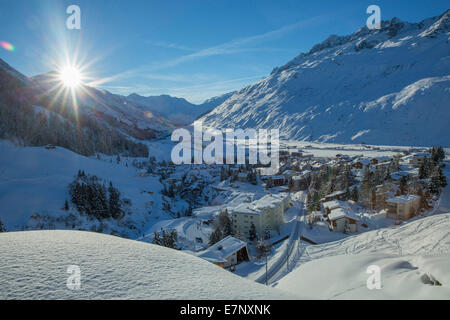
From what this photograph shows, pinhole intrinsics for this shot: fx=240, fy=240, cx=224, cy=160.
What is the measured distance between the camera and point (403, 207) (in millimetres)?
20516

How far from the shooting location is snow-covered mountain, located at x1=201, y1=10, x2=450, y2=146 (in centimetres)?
8383

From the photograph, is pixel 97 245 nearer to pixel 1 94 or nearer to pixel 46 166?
pixel 46 166

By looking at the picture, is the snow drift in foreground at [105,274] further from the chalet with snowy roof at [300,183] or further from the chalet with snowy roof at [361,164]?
the chalet with snowy roof at [361,164]

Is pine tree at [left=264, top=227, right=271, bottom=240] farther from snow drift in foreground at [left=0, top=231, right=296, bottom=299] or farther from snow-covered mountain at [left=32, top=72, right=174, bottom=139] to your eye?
snow-covered mountain at [left=32, top=72, right=174, bottom=139]

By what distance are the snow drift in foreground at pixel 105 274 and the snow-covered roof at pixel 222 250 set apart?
39.9ft

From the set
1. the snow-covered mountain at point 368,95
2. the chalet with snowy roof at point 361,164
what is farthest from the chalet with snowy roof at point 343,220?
the snow-covered mountain at point 368,95

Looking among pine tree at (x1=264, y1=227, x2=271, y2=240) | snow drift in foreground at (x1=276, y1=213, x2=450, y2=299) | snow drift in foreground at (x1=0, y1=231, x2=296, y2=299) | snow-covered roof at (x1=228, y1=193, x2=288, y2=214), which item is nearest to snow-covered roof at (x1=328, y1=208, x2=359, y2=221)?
snow drift in foreground at (x1=276, y1=213, x2=450, y2=299)

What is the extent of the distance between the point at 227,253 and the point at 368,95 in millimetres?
117929

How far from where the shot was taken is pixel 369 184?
95.0 ft

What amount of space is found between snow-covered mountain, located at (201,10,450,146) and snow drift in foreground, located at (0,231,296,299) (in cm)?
8960

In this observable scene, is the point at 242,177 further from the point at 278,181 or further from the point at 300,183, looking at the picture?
the point at 300,183

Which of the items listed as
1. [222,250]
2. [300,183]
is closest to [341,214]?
[222,250]
